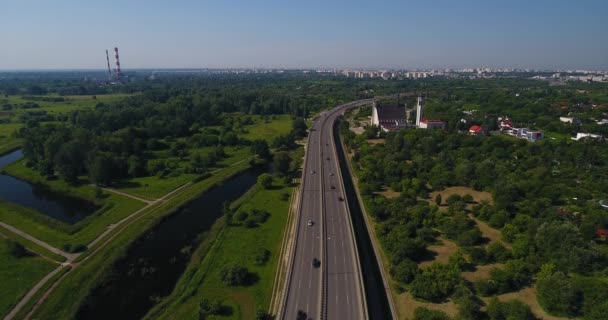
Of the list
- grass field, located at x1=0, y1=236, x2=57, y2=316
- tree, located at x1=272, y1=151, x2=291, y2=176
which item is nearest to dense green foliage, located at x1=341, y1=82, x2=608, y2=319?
tree, located at x1=272, y1=151, x2=291, y2=176

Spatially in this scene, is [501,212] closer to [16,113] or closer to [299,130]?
[299,130]

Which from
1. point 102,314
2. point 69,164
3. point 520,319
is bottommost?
point 102,314

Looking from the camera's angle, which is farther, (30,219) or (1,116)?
(1,116)

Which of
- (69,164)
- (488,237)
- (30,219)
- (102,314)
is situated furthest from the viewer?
(69,164)

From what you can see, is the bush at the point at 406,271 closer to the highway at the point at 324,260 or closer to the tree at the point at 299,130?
the highway at the point at 324,260

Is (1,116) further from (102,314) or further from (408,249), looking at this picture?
(408,249)

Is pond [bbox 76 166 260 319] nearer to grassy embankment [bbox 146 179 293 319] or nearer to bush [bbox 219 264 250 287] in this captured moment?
grassy embankment [bbox 146 179 293 319]

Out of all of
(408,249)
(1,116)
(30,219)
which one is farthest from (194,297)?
(1,116)
